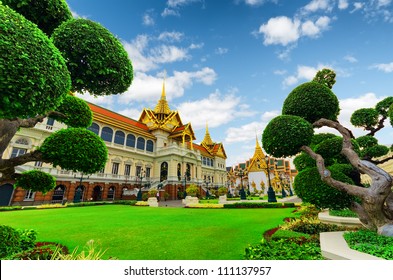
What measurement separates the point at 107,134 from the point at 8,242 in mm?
24869

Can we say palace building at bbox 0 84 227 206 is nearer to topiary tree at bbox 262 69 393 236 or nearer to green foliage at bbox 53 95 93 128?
green foliage at bbox 53 95 93 128

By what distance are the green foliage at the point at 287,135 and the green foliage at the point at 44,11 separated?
6.48 meters

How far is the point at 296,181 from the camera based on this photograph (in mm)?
5828

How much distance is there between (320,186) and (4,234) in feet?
25.4

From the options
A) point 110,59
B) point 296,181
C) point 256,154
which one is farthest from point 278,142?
point 256,154

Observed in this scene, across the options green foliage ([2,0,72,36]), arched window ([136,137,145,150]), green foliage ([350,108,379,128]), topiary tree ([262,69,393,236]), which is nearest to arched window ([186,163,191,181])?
arched window ([136,137,145,150])

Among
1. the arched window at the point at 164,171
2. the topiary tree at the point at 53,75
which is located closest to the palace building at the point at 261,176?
the arched window at the point at 164,171

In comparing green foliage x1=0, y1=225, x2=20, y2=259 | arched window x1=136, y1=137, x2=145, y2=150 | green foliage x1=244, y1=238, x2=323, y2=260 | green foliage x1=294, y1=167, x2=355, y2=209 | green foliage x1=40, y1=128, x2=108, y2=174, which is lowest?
green foliage x1=244, y1=238, x2=323, y2=260

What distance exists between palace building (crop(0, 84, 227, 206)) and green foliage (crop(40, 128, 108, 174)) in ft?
62.8

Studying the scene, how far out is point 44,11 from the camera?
4.48 meters

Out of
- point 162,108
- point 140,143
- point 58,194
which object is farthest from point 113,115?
point 58,194

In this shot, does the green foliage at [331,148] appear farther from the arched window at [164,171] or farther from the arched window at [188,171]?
the arched window at [188,171]

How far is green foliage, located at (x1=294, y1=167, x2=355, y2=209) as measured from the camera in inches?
201
